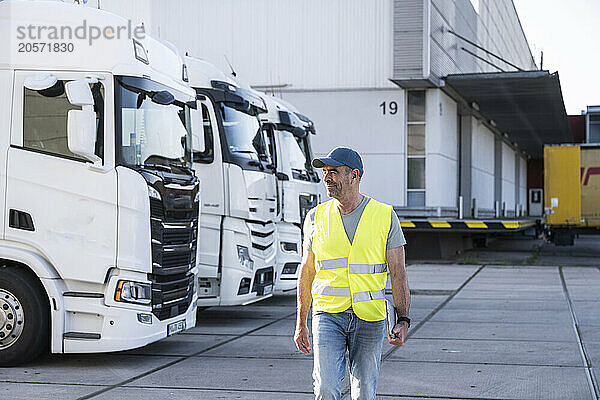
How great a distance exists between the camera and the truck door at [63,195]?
8633 mm

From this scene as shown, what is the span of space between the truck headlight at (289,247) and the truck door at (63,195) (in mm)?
5772

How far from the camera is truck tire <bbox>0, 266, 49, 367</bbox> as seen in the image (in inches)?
343

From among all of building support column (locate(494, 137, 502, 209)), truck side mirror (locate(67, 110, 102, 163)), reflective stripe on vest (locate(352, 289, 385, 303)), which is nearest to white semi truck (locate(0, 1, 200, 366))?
truck side mirror (locate(67, 110, 102, 163))

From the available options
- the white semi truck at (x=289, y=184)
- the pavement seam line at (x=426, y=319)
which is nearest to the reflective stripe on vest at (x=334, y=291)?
the pavement seam line at (x=426, y=319)

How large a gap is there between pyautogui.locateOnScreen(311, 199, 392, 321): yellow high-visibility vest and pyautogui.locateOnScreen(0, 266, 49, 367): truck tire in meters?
4.35

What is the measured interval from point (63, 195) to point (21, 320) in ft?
4.29

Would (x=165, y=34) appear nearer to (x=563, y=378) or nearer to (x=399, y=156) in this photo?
(x=399, y=156)

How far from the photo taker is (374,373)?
522 centimetres

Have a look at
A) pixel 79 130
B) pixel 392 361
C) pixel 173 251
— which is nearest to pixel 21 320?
pixel 173 251

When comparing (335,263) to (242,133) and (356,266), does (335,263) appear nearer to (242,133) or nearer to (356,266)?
(356,266)

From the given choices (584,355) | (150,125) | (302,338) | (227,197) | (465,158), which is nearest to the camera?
(302,338)

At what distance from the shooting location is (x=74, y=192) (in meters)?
8.65

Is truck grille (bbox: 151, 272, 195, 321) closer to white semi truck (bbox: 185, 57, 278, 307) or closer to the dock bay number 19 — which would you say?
white semi truck (bbox: 185, 57, 278, 307)

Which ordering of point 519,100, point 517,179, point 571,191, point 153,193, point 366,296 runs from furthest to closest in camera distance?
point 517,179
point 519,100
point 571,191
point 153,193
point 366,296
